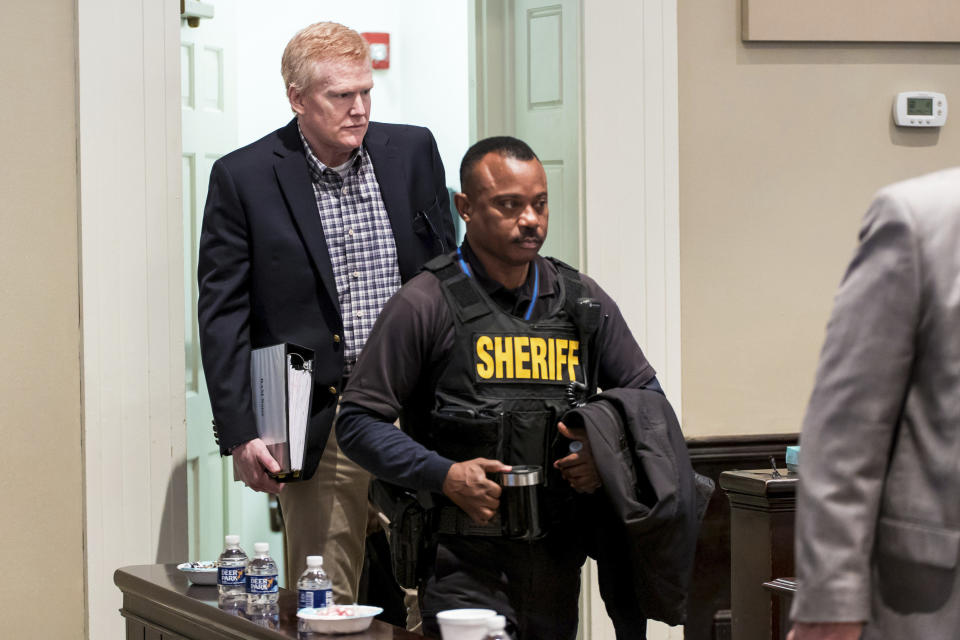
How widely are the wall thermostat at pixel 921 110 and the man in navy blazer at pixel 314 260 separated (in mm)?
1798

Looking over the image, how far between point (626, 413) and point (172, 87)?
1.96 meters

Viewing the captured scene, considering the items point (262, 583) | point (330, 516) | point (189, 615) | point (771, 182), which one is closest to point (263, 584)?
point (262, 583)

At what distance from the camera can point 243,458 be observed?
120 inches

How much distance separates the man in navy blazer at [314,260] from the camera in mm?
3051

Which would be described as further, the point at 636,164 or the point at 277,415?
the point at 636,164

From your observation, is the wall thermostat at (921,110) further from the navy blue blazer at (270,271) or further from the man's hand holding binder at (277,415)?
the man's hand holding binder at (277,415)

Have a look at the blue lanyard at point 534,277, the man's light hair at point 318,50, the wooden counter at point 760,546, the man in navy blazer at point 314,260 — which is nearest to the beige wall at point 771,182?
the wooden counter at point 760,546

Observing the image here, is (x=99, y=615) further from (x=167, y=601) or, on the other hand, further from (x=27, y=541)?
(x=167, y=601)

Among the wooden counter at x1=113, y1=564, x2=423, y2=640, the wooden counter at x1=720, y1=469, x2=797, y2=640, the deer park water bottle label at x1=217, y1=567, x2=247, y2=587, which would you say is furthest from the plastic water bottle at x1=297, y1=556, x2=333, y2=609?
the wooden counter at x1=720, y1=469, x2=797, y2=640

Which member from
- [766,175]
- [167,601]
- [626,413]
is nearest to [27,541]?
[167,601]

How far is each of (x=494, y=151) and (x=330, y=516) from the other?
3.47 feet

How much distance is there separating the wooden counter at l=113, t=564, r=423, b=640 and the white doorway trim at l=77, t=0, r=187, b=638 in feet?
2.70

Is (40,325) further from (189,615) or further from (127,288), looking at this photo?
(189,615)

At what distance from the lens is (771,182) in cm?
415
